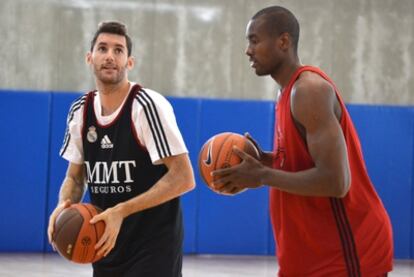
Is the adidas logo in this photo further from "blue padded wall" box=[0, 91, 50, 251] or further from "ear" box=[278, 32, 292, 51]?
"blue padded wall" box=[0, 91, 50, 251]

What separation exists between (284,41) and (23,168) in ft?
18.7

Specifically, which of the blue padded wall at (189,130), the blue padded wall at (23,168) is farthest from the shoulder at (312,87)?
the blue padded wall at (23,168)

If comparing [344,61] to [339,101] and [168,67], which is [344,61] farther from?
[339,101]

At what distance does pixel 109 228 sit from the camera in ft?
9.05

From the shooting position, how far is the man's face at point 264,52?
97.6 inches

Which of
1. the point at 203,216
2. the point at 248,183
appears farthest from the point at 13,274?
the point at 248,183

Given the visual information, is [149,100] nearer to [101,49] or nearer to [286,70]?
[101,49]

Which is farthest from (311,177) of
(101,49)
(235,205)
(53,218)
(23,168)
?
(23,168)

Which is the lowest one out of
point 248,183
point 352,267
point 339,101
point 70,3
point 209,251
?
point 209,251

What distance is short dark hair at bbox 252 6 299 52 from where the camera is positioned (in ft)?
8.16

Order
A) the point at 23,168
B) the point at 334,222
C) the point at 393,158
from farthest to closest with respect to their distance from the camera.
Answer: the point at 393,158, the point at 23,168, the point at 334,222

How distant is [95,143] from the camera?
10.3 ft

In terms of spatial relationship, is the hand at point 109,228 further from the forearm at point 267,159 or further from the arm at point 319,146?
the arm at point 319,146

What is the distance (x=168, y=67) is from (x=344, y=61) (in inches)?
87.7
